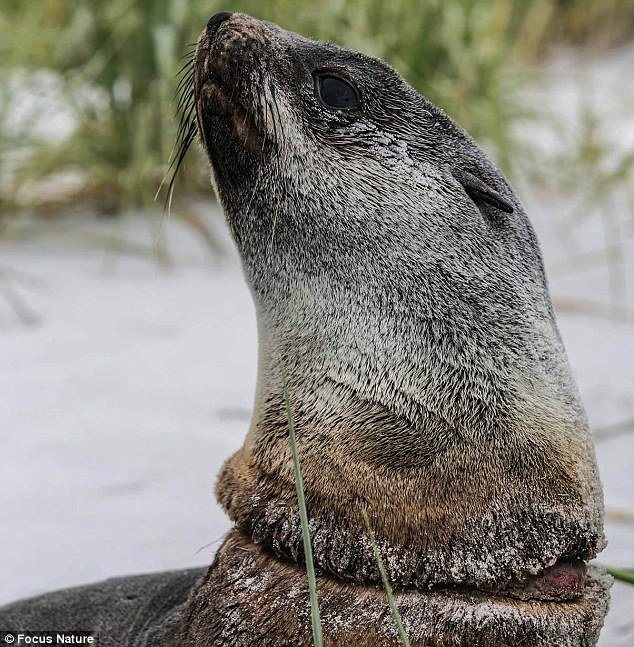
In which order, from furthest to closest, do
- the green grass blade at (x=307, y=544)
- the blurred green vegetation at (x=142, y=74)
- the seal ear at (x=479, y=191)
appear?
1. the blurred green vegetation at (x=142, y=74)
2. the seal ear at (x=479, y=191)
3. the green grass blade at (x=307, y=544)

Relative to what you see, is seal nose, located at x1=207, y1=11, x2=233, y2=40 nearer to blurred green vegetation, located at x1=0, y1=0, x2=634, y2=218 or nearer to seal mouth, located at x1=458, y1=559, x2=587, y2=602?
seal mouth, located at x1=458, y1=559, x2=587, y2=602

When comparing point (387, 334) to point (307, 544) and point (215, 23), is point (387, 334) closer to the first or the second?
point (307, 544)

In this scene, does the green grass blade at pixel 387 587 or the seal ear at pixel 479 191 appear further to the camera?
the seal ear at pixel 479 191

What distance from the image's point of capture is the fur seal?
178 centimetres

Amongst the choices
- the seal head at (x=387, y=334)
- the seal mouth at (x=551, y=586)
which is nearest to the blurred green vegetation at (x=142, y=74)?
the seal head at (x=387, y=334)

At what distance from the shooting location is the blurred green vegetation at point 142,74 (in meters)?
5.51

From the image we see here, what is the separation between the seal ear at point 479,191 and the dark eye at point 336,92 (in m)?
0.22

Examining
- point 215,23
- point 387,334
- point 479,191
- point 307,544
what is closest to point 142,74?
point 215,23

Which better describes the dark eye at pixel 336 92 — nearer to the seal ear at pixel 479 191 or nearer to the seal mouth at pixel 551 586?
the seal ear at pixel 479 191

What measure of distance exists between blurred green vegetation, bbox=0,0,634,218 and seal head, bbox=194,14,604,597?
11.2 ft

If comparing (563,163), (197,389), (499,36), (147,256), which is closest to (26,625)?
(197,389)

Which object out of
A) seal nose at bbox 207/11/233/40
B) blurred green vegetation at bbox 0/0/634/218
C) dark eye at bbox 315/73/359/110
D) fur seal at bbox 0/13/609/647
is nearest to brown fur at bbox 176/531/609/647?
fur seal at bbox 0/13/609/647

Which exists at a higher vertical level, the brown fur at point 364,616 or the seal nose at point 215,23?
the seal nose at point 215,23

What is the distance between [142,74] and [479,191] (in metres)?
4.12
